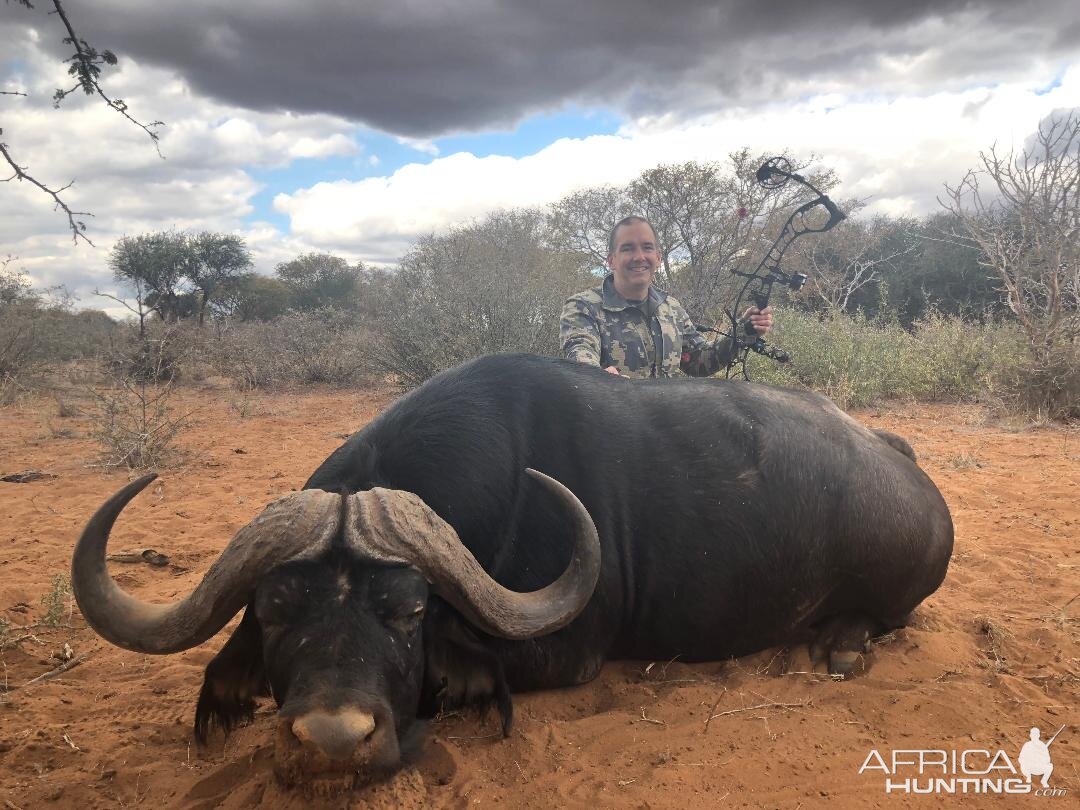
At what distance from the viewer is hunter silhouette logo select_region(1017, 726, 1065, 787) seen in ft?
7.17

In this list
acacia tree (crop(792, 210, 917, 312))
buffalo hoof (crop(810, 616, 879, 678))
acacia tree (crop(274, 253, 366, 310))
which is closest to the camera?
buffalo hoof (crop(810, 616, 879, 678))

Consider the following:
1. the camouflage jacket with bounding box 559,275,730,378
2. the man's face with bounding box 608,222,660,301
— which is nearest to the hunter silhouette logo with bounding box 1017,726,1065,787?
the camouflage jacket with bounding box 559,275,730,378

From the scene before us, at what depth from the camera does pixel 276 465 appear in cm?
693

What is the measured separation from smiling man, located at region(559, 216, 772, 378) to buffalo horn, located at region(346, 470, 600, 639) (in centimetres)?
308

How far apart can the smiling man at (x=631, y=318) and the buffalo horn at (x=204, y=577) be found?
10.9 ft

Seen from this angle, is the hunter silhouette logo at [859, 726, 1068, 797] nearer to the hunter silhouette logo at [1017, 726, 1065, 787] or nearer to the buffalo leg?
the hunter silhouette logo at [1017, 726, 1065, 787]

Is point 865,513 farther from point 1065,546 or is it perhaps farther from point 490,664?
point 1065,546

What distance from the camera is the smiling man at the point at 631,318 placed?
17.1 feet

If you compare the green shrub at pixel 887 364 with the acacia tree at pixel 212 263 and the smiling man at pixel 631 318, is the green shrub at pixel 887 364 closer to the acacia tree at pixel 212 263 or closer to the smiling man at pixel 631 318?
the smiling man at pixel 631 318

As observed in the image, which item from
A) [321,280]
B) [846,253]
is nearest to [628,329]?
[846,253]

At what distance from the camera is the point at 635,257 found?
521cm

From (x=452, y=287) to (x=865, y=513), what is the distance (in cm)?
825

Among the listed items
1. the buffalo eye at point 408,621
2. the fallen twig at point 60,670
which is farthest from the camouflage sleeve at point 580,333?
the fallen twig at point 60,670

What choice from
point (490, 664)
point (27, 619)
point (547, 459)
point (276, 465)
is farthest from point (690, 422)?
point (276, 465)
